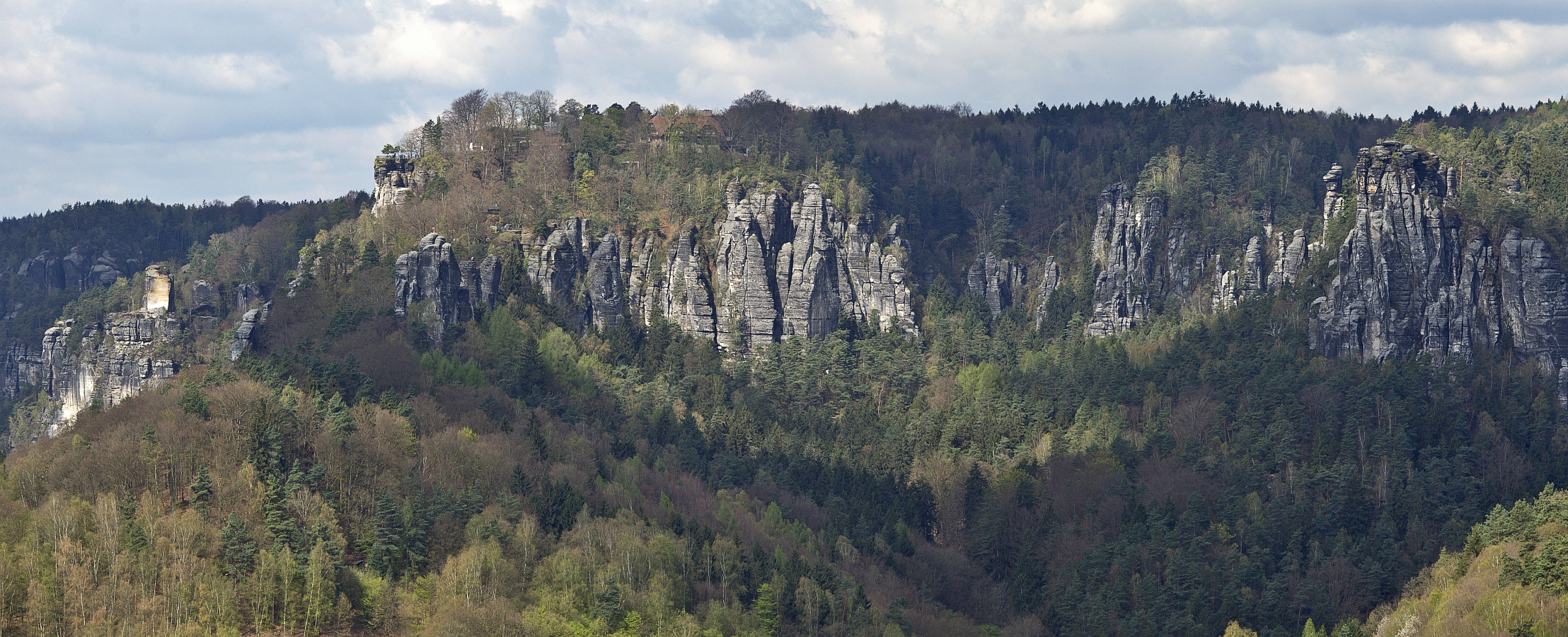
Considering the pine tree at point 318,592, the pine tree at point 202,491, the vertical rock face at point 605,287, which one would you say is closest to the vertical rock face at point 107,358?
the vertical rock face at point 605,287

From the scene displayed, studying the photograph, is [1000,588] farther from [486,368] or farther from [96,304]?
[96,304]

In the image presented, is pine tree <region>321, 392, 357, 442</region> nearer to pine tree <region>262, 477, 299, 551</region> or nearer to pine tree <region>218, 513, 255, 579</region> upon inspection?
pine tree <region>262, 477, 299, 551</region>

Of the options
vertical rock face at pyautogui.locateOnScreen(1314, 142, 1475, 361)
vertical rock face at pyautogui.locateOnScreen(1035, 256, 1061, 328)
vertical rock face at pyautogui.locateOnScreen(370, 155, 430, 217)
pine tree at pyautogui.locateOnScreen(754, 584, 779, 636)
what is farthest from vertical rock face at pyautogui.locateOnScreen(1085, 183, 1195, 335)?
pine tree at pyautogui.locateOnScreen(754, 584, 779, 636)

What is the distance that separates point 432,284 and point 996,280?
63.9 metres

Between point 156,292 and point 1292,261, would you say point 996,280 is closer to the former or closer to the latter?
point 1292,261

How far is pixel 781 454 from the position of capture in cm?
15150

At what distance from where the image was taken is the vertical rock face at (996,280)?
19262cm

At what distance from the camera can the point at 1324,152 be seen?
192 meters

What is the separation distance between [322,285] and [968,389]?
57.6 meters

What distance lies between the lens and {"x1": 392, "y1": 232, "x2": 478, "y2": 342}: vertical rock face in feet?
512

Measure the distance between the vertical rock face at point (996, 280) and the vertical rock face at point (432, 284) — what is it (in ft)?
191

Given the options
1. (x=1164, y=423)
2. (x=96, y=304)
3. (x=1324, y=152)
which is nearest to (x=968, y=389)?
(x=1164, y=423)

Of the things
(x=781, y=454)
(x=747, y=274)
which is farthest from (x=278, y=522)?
(x=747, y=274)

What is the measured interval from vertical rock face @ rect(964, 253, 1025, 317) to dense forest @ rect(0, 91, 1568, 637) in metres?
2.73
